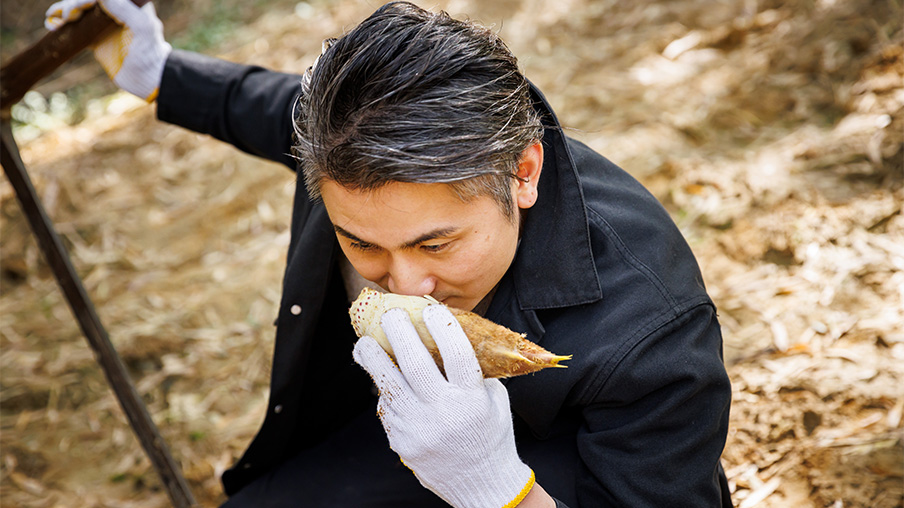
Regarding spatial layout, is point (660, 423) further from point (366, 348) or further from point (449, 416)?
point (366, 348)

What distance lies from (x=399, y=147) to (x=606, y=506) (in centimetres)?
89

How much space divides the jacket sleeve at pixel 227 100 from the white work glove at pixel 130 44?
0.05 meters

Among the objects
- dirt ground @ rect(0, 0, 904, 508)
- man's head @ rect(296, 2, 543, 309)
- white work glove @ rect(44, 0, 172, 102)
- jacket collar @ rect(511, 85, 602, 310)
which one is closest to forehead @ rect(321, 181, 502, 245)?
man's head @ rect(296, 2, 543, 309)

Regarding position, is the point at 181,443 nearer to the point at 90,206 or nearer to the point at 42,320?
the point at 42,320

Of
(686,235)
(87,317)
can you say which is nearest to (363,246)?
(87,317)

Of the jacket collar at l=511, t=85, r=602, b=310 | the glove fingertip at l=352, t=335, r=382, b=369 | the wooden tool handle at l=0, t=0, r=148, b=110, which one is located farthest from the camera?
the wooden tool handle at l=0, t=0, r=148, b=110

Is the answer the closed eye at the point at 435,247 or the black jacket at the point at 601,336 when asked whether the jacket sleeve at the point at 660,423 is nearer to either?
the black jacket at the point at 601,336

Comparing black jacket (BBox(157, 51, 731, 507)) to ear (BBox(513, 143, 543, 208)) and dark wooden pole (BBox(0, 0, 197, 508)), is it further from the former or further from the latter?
dark wooden pole (BBox(0, 0, 197, 508))

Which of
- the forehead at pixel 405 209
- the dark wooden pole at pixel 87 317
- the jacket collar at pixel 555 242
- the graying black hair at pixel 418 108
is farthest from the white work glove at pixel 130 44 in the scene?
the jacket collar at pixel 555 242

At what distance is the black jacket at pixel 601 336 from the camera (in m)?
1.40

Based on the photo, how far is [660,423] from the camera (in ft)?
4.57

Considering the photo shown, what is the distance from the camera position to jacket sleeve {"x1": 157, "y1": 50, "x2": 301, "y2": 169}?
207cm

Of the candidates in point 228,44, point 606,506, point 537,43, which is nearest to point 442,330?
point 606,506

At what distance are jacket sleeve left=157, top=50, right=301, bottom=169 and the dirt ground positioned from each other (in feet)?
2.97
